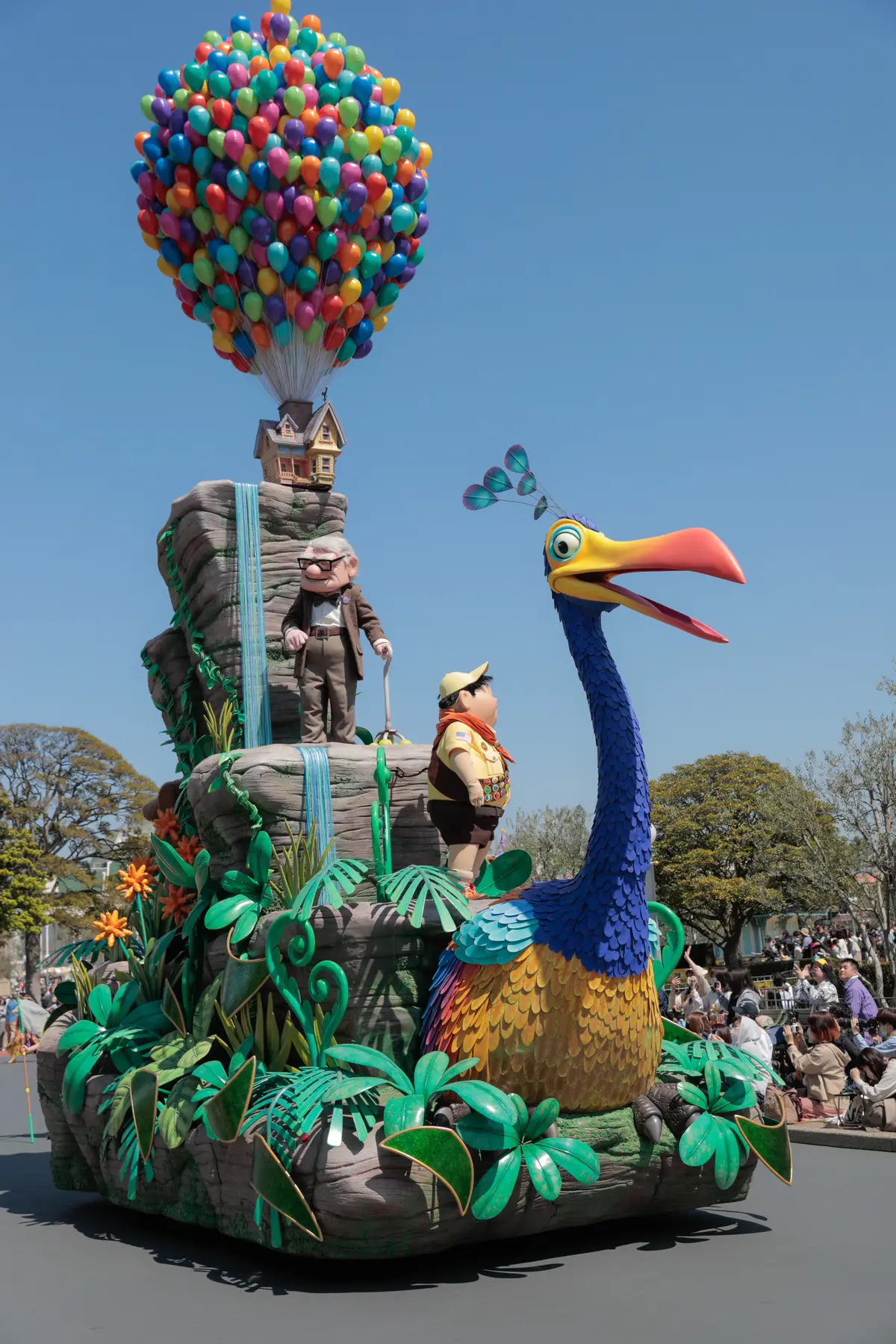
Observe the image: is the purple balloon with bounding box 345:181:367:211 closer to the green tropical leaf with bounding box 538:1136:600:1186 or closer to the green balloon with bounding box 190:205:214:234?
the green balloon with bounding box 190:205:214:234

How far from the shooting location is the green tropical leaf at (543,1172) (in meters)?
4.64

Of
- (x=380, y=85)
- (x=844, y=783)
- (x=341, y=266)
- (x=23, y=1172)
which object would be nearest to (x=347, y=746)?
(x=341, y=266)

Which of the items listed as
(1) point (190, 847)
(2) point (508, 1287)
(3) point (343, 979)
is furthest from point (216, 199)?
(2) point (508, 1287)

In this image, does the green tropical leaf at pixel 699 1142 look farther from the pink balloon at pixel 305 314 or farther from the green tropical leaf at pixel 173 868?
the pink balloon at pixel 305 314

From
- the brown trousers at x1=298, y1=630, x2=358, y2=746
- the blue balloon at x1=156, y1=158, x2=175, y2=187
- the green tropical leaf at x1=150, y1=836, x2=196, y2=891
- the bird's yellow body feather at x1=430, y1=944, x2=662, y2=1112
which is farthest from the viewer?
the blue balloon at x1=156, y1=158, x2=175, y2=187

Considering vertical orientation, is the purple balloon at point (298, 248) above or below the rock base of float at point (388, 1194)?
above

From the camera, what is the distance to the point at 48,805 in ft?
99.9

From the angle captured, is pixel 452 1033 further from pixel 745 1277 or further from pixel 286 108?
pixel 286 108

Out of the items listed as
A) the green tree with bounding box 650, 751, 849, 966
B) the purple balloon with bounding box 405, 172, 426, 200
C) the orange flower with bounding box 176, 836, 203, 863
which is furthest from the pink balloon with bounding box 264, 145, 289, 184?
the green tree with bounding box 650, 751, 849, 966

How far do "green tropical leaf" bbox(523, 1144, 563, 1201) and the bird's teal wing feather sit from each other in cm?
71

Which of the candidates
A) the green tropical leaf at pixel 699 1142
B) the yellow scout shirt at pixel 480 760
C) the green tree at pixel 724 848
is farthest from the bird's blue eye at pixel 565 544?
the green tree at pixel 724 848

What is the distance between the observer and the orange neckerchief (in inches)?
233

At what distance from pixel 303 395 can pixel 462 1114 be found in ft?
16.6

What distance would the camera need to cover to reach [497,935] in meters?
4.99
